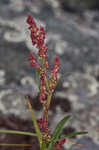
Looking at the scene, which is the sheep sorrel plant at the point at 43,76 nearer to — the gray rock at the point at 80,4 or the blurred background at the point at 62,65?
the blurred background at the point at 62,65

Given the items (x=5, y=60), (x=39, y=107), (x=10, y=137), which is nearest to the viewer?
(x=10, y=137)

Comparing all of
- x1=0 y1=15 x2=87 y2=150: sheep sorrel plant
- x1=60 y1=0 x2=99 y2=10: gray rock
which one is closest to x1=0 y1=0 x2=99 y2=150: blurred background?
x1=60 y1=0 x2=99 y2=10: gray rock

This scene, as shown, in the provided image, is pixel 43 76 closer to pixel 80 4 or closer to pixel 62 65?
pixel 62 65

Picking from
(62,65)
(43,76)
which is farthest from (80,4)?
(43,76)

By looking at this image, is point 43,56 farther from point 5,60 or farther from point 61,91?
point 5,60

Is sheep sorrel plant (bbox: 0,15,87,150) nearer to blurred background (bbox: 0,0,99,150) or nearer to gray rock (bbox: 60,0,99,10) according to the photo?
blurred background (bbox: 0,0,99,150)

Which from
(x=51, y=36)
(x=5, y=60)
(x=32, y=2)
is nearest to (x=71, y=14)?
(x=32, y=2)

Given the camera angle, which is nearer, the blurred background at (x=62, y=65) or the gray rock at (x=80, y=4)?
the blurred background at (x=62, y=65)

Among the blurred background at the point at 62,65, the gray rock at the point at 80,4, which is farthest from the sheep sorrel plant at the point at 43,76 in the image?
the gray rock at the point at 80,4
